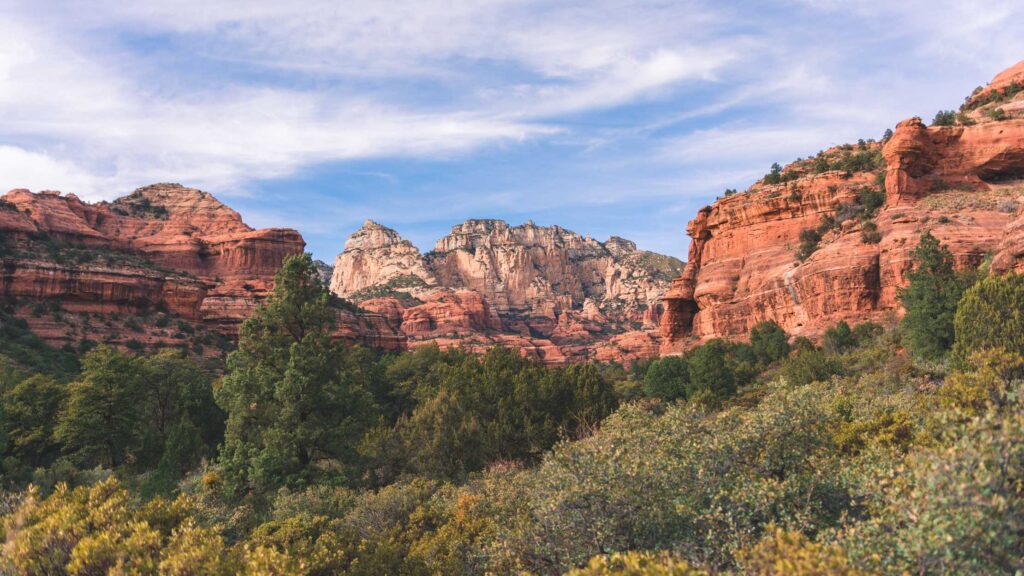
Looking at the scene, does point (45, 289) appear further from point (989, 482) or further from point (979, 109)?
point (979, 109)

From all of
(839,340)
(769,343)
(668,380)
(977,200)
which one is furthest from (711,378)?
(977,200)

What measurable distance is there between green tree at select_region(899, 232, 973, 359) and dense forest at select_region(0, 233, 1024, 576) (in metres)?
0.22

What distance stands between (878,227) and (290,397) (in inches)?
2472

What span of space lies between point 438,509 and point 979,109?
279 feet

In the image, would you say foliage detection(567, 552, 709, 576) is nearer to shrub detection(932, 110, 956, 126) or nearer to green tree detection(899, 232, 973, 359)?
green tree detection(899, 232, 973, 359)

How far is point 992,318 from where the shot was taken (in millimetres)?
26422

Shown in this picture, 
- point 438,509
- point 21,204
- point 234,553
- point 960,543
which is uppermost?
point 21,204

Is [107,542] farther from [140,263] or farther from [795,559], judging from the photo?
[140,263]

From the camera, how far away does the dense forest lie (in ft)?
25.0

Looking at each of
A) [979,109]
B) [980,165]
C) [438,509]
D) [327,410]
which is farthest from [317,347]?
[979,109]

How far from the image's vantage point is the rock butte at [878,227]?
186ft

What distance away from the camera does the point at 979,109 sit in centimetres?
7194

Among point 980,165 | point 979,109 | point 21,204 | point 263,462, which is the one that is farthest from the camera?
point 21,204

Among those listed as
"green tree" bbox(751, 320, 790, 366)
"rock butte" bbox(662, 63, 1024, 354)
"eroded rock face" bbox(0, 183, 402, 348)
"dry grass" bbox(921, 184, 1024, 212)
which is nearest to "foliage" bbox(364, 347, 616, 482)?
"green tree" bbox(751, 320, 790, 366)
